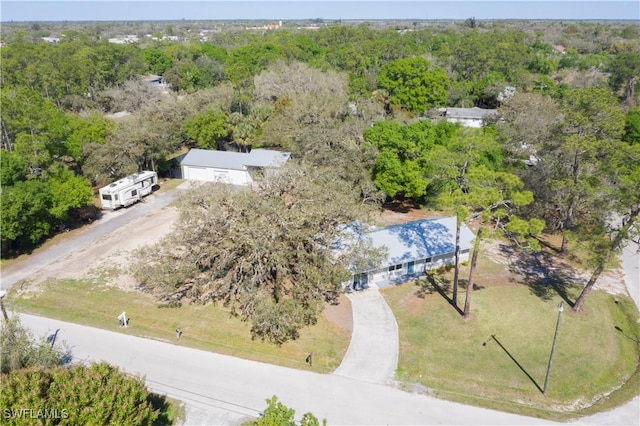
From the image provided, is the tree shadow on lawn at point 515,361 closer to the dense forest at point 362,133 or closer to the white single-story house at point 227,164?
the dense forest at point 362,133

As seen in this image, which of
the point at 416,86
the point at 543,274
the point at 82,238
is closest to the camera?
the point at 543,274

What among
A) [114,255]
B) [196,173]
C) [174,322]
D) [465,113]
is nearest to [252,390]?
[174,322]

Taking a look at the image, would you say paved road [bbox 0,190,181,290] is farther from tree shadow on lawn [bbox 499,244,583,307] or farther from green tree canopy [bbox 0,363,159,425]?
tree shadow on lawn [bbox 499,244,583,307]

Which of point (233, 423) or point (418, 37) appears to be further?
point (418, 37)

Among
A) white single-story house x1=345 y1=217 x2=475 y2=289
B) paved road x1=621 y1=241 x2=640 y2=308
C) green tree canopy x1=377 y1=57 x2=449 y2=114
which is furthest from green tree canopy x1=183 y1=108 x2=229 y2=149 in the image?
paved road x1=621 y1=241 x2=640 y2=308

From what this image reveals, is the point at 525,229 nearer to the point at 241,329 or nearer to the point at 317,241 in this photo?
the point at 317,241

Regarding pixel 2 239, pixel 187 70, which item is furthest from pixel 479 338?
pixel 187 70

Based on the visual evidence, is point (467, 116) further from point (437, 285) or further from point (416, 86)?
point (437, 285)
